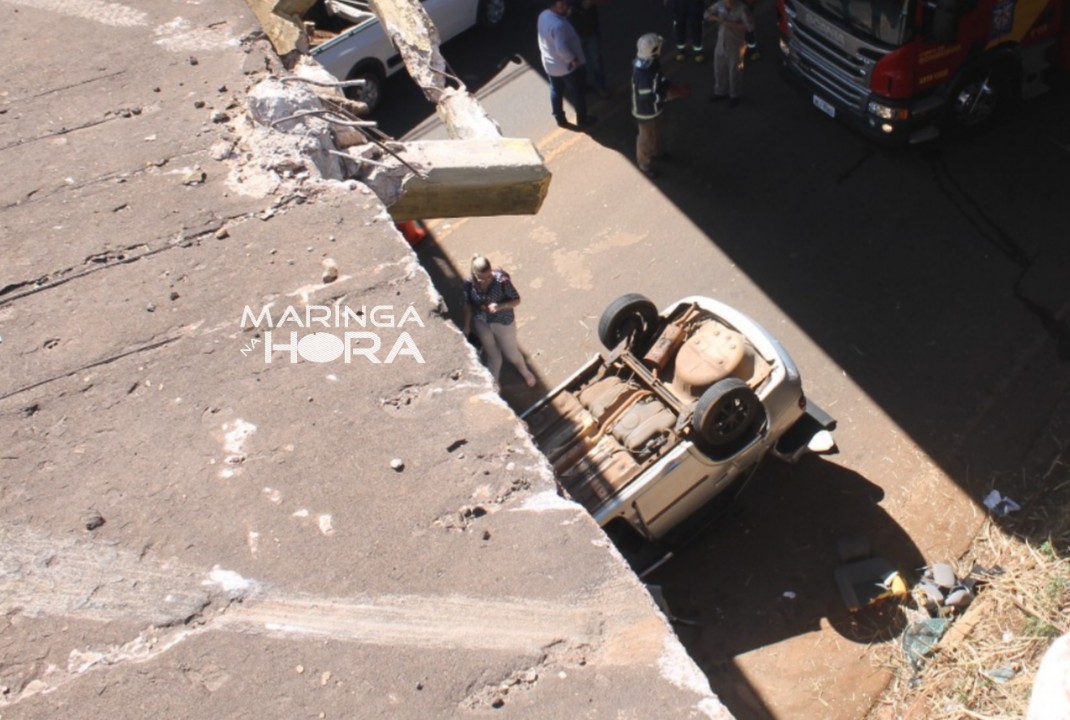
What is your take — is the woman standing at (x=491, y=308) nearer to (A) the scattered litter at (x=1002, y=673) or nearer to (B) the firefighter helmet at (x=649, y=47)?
(B) the firefighter helmet at (x=649, y=47)

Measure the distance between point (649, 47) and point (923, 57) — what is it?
2.86 meters

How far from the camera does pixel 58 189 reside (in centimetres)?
454

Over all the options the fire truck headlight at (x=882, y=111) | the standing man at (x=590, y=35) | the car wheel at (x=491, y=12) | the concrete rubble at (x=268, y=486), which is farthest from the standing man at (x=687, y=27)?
the concrete rubble at (x=268, y=486)

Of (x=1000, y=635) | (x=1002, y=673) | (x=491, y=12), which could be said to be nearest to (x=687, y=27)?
(x=491, y=12)

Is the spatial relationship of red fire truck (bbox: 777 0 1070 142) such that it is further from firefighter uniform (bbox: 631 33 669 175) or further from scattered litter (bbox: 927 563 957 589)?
scattered litter (bbox: 927 563 957 589)

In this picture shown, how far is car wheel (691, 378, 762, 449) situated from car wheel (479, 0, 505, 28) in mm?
8626

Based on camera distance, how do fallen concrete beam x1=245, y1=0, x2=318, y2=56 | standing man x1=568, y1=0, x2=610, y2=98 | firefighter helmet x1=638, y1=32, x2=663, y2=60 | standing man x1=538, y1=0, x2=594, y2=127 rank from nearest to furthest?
fallen concrete beam x1=245, y1=0, x2=318, y2=56
firefighter helmet x1=638, y1=32, x2=663, y2=60
standing man x1=538, y1=0, x2=594, y2=127
standing man x1=568, y1=0, x2=610, y2=98

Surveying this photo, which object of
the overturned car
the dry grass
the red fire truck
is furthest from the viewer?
the red fire truck

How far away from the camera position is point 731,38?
1171 centimetres

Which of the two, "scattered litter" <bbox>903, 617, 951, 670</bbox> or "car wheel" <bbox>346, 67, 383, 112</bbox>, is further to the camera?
"car wheel" <bbox>346, 67, 383, 112</bbox>

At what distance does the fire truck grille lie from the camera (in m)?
10.5

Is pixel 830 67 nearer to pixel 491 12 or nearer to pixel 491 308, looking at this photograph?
pixel 491 308

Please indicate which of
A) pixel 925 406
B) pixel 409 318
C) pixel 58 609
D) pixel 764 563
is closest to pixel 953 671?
pixel 764 563

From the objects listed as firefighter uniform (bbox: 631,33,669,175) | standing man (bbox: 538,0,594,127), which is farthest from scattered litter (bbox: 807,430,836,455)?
standing man (bbox: 538,0,594,127)
